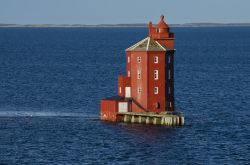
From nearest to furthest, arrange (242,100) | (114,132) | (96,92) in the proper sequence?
(114,132)
(242,100)
(96,92)

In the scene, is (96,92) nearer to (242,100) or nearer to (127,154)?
(242,100)

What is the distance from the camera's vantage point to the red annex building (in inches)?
4149

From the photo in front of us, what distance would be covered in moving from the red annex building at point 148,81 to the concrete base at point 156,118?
1207 millimetres

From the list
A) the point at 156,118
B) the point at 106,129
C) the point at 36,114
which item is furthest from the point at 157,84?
the point at 36,114

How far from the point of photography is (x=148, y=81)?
10550cm

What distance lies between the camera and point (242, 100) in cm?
13088

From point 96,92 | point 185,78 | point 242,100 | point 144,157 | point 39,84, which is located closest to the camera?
point 144,157

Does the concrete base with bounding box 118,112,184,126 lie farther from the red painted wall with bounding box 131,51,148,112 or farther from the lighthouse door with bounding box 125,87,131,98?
the lighthouse door with bounding box 125,87,131,98

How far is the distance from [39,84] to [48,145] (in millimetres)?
60329

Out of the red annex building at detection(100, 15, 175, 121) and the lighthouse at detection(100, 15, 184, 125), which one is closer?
the lighthouse at detection(100, 15, 184, 125)

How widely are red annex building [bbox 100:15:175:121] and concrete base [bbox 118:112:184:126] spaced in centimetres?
121

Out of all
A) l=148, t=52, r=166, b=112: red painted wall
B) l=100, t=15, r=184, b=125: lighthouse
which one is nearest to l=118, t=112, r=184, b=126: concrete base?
l=100, t=15, r=184, b=125: lighthouse

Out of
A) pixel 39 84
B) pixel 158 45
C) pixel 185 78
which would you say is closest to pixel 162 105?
pixel 158 45

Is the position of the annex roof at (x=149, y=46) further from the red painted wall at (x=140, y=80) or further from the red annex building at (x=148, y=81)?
the red painted wall at (x=140, y=80)
